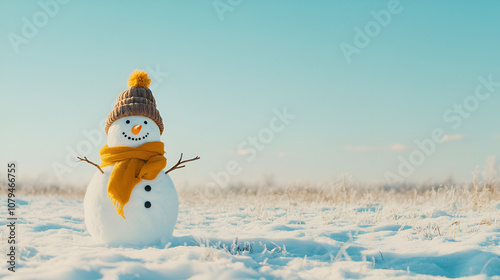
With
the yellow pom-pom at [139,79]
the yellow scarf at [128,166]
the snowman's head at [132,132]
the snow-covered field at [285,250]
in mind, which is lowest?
the snow-covered field at [285,250]

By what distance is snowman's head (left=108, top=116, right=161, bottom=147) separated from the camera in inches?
188

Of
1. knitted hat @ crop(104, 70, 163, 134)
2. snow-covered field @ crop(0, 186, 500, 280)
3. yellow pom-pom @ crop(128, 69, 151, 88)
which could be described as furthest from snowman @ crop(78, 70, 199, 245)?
snow-covered field @ crop(0, 186, 500, 280)

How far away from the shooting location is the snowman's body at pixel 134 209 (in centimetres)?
450

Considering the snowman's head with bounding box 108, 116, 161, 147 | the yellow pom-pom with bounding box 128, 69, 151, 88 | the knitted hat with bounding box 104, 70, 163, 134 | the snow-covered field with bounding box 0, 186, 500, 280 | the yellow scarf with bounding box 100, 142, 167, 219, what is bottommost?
the snow-covered field with bounding box 0, 186, 500, 280

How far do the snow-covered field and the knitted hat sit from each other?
5.06ft

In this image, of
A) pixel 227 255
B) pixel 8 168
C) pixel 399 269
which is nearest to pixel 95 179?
pixel 8 168

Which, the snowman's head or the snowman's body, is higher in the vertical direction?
the snowman's head

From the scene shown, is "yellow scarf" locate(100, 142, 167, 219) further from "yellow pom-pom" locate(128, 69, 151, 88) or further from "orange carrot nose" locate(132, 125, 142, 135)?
"yellow pom-pom" locate(128, 69, 151, 88)

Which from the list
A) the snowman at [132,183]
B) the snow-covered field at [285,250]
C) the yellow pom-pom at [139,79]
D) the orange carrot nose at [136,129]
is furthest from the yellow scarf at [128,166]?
the yellow pom-pom at [139,79]

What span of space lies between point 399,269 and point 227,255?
5.22 ft

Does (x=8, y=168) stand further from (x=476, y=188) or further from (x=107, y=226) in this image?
(x=476, y=188)

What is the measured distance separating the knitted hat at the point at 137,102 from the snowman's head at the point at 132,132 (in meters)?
0.07

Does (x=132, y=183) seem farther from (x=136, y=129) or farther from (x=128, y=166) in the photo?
(x=136, y=129)

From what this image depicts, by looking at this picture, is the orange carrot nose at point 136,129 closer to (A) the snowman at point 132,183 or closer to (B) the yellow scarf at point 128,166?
(A) the snowman at point 132,183
